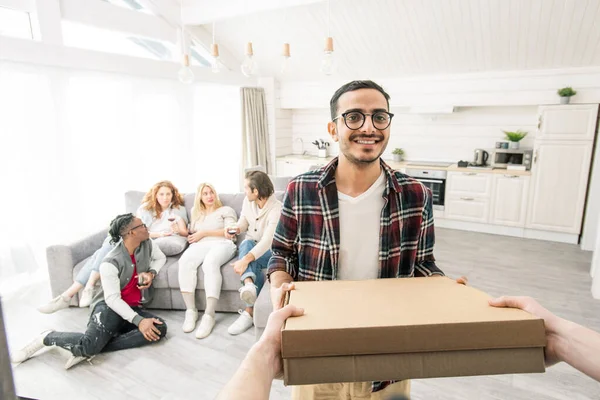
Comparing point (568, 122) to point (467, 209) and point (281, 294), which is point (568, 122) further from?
point (281, 294)

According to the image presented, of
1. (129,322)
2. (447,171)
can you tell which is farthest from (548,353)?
(447,171)

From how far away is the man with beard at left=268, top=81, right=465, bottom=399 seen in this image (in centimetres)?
114

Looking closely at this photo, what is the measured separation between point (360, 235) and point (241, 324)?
1944 mm

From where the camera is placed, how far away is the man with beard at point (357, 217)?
114 centimetres

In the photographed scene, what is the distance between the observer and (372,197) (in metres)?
1.21

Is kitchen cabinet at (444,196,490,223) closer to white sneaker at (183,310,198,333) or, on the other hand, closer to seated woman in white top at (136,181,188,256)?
seated woman in white top at (136,181,188,256)

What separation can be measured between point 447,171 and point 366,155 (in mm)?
4508

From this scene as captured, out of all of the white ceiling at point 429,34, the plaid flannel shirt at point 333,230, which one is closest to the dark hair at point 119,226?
the plaid flannel shirt at point 333,230

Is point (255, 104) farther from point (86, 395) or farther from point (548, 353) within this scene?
point (548, 353)

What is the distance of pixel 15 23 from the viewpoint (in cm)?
327

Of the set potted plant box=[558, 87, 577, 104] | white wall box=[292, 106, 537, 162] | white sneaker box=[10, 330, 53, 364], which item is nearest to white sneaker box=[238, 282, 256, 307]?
white sneaker box=[10, 330, 53, 364]

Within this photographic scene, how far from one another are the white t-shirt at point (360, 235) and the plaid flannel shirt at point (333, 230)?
0.9 inches

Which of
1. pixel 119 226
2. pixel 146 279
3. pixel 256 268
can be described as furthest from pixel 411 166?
pixel 119 226

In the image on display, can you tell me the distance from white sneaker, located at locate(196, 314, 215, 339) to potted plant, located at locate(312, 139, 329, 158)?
4.24 m
